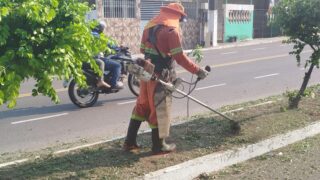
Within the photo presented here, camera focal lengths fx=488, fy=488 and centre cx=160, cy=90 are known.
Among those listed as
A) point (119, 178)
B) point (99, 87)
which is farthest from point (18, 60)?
point (99, 87)

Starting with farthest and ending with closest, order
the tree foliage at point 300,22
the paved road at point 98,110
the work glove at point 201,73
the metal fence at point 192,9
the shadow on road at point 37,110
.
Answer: the metal fence at point 192,9 → the shadow on road at point 37,110 → the paved road at point 98,110 → the tree foliage at point 300,22 → the work glove at point 201,73

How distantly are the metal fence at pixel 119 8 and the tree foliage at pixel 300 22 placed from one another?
56.2 feet

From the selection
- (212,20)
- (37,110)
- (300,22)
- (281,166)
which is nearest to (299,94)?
(300,22)

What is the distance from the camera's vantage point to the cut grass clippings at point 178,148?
4.90m

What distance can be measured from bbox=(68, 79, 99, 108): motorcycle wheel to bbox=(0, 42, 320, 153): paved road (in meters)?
0.15

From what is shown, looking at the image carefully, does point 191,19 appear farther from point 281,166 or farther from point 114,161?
point 114,161

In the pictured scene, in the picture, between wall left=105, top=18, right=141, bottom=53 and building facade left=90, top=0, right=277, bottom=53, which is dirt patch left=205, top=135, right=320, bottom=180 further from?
wall left=105, top=18, right=141, bottom=53

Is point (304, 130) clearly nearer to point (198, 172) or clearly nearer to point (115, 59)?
point (198, 172)

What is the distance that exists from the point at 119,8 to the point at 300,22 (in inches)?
711

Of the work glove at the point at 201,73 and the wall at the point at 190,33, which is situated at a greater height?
the work glove at the point at 201,73

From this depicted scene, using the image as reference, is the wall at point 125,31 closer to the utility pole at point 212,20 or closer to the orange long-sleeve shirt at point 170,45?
the utility pole at point 212,20

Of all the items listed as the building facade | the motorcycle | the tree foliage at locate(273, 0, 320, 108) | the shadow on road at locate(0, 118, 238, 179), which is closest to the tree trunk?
the tree foliage at locate(273, 0, 320, 108)

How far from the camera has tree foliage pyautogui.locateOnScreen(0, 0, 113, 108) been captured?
358 cm

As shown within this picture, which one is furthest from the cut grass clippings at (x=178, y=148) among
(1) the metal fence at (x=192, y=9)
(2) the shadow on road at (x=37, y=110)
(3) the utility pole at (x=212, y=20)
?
(3) the utility pole at (x=212, y=20)
